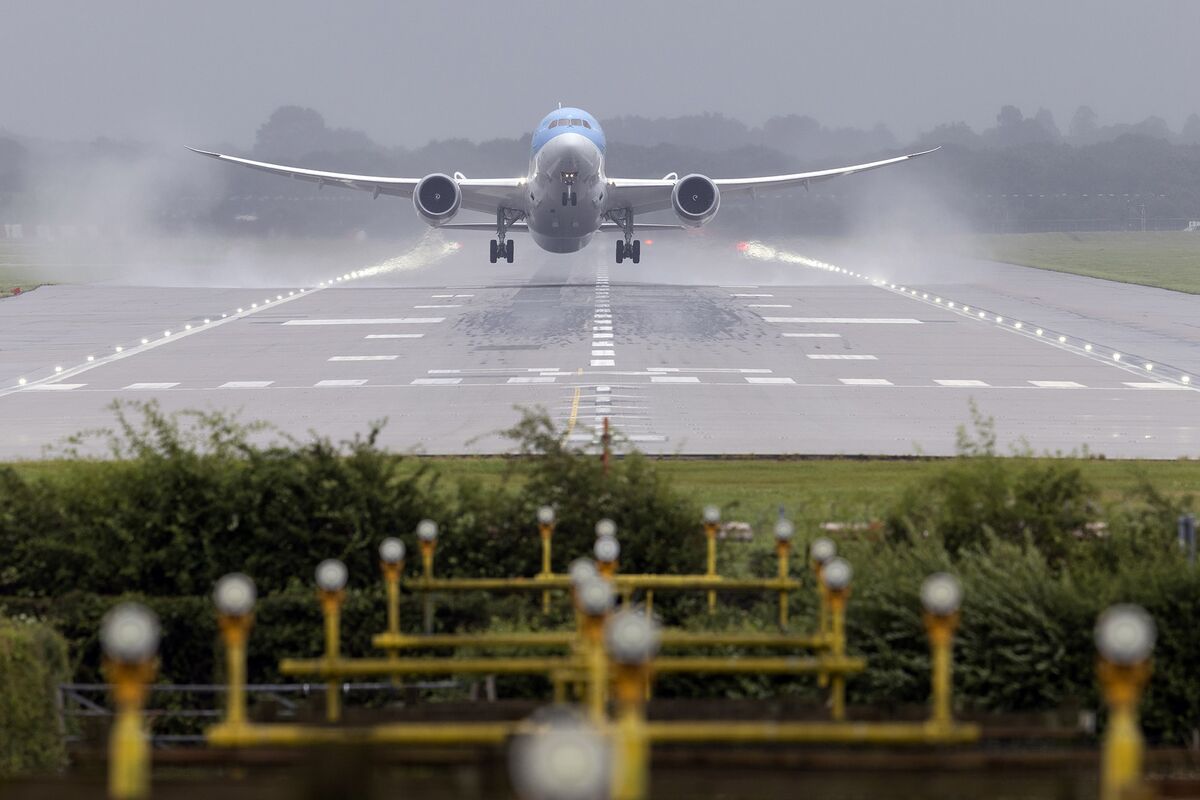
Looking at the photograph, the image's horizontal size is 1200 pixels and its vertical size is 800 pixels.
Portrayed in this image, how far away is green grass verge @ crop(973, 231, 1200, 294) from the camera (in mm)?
92750

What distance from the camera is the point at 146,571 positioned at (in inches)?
722

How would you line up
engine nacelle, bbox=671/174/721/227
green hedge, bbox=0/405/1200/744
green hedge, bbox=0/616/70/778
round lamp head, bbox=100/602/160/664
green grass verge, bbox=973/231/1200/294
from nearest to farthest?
round lamp head, bbox=100/602/160/664, green hedge, bbox=0/616/70/778, green hedge, bbox=0/405/1200/744, engine nacelle, bbox=671/174/721/227, green grass verge, bbox=973/231/1200/294

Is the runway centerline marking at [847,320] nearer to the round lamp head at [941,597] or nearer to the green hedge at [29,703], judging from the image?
the green hedge at [29,703]

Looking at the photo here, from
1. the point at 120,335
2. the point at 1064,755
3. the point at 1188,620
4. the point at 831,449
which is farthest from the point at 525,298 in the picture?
the point at 1064,755

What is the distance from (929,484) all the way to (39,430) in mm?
21009

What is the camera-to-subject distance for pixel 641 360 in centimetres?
4878

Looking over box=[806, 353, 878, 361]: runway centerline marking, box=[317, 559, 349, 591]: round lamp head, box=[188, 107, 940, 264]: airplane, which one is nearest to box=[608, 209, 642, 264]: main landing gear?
box=[188, 107, 940, 264]: airplane

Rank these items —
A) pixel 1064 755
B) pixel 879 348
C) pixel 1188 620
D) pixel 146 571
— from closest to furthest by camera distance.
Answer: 1. pixel 1064 755
2. pixel 1188 620
3. pixel 146 571
4. pixel 879 348

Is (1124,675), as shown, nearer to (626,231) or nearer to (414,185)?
(626,231)

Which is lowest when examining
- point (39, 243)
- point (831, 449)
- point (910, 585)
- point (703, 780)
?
point (703, 780)

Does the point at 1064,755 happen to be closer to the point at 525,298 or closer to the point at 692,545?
the point at 692,545

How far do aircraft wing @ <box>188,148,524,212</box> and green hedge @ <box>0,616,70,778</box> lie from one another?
51717mm

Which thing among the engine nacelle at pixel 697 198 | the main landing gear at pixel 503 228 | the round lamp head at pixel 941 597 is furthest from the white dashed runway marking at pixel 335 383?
the round lamp head at pixel 941 597

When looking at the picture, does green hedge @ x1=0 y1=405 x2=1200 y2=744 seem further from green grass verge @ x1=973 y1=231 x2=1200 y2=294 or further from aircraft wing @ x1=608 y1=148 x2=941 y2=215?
green grass verge @ x1=973 y1=231 x2=1200 y2=294
